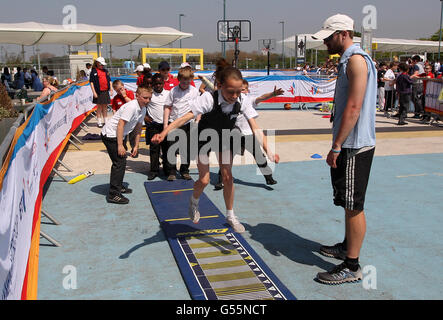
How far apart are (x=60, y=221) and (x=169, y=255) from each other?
189 cm

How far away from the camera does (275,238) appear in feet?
16.1

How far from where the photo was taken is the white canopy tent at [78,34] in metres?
34.2

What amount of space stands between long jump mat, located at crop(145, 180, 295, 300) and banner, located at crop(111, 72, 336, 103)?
1257cm

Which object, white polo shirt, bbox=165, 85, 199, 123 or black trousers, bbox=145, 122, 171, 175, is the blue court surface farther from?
white polo shirt, bbox=165, 85, 199, 123

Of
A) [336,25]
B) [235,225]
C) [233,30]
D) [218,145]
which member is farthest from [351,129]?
[233,30]

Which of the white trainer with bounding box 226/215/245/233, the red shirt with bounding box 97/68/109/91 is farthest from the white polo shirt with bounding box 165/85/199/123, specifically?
the red shirt with bounding box 97/68/109/91

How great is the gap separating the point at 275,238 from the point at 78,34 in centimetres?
3749

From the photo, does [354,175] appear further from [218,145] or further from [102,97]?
[102,97]

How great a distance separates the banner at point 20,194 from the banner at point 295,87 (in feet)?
40.3

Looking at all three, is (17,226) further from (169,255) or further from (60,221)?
(60,221)

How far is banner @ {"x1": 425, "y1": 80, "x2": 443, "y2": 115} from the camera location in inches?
541

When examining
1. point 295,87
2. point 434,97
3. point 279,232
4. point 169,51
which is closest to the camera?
point 279,232

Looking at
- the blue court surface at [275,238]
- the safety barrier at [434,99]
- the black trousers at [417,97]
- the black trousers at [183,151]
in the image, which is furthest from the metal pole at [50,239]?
the black trousers at [417,97]
